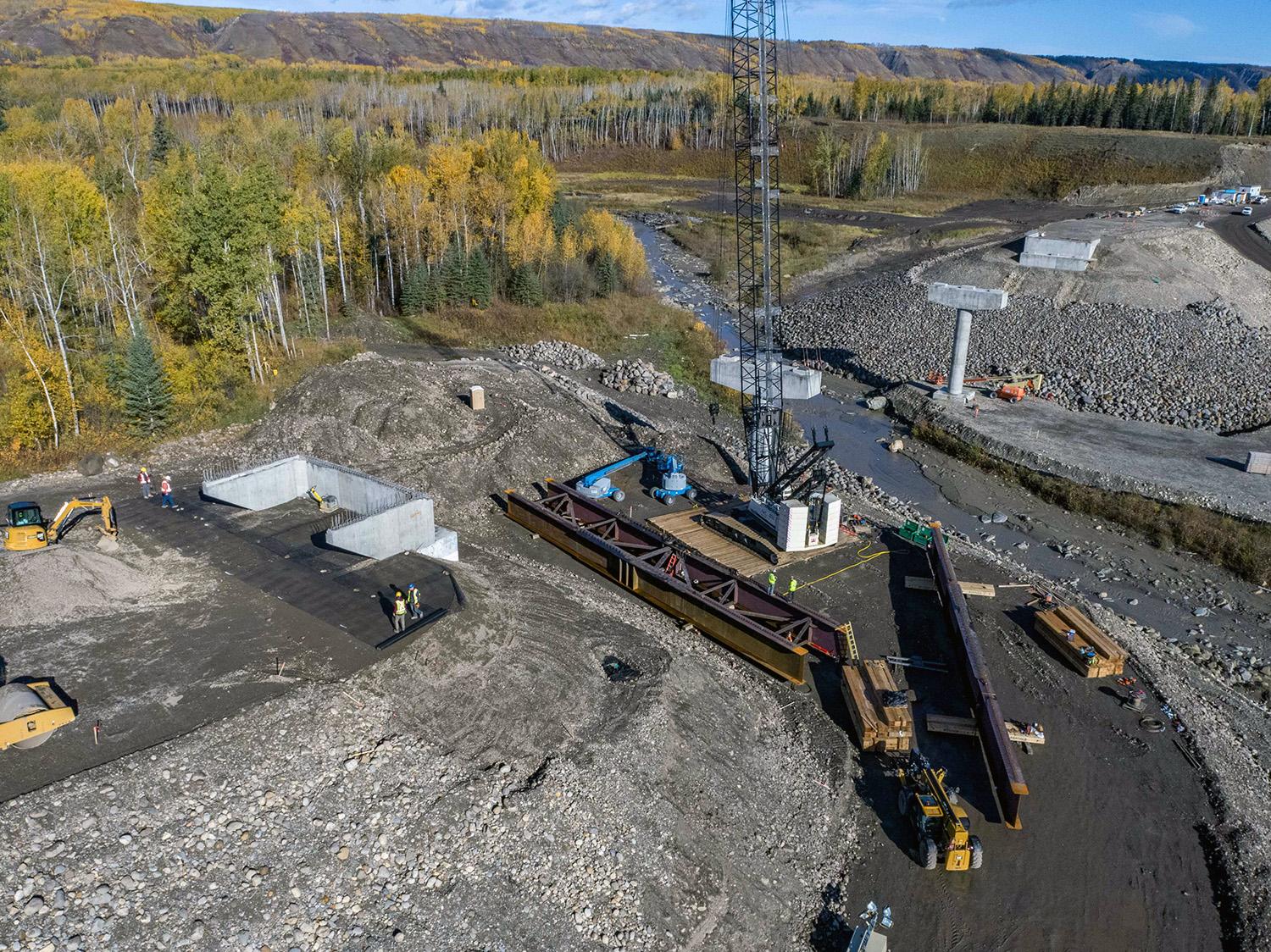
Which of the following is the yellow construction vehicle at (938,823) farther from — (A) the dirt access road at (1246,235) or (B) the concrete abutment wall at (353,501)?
(A) the dirt access road at (1246,235)

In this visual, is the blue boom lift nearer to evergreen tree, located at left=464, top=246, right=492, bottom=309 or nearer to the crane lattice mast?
the crane lattice mast

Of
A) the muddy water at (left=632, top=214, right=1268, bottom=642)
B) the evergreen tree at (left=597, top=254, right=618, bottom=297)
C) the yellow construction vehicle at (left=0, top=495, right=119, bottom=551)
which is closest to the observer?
the yellow construction vehicle at (left=0, top=495, right=119, bottom=551)

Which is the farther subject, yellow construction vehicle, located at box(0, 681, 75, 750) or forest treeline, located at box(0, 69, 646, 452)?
forest treeline, located at box(0, 69, 646, 452)

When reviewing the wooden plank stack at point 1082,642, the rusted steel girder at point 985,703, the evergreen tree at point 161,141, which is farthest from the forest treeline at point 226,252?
the wooden plank stack at point 1082,642

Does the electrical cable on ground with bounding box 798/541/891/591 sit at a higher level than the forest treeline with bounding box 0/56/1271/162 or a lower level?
lower

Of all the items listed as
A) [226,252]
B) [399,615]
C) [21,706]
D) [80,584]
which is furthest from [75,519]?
[226,252]

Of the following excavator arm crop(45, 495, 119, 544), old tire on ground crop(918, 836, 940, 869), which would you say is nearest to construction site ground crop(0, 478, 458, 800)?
excavator arm crop(45, 495, 119, 544)

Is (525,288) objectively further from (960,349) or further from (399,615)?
(399,615)
